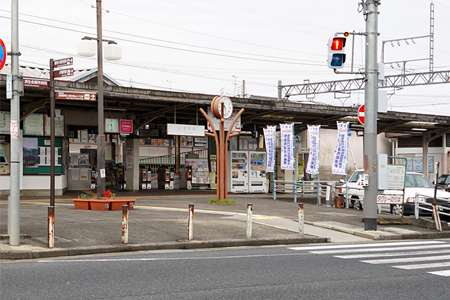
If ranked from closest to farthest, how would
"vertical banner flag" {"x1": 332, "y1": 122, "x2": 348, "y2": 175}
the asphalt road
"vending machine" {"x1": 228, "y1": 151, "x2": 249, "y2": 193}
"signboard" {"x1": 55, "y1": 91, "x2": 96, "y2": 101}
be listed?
the asphalt road, "signboard" {"x1": 55, "y1": 91, "x2": 96, "y2": 101}, "vertical banner flag" {"x1": 332, "y1": 122, "x2": 348, "y2": 175}, "vending machine" {"x1": 228, "y1": 151, "x2": 249, "y2": 193}

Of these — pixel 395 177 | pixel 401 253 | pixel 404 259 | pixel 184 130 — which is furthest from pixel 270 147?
pixel 404 259

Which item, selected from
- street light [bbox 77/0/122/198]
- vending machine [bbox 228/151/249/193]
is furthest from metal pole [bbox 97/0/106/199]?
vending machine [bbox 228/151/249/193]

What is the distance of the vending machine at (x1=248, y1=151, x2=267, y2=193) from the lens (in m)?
31.9

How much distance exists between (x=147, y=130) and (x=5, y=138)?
8.75 m

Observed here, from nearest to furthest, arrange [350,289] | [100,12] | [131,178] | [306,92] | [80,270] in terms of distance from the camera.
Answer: [350,289], [80,270], [100,12], [131,178], [306,92]

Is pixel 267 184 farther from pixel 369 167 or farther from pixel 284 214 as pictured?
pixel 369 167

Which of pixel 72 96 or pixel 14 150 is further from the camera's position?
pixel 72 96

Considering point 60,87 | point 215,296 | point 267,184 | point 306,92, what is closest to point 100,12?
point 60,87

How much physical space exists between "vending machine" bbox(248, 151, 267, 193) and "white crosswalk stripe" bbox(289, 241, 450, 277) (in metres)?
17.2

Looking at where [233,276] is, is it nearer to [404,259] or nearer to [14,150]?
[404,259]

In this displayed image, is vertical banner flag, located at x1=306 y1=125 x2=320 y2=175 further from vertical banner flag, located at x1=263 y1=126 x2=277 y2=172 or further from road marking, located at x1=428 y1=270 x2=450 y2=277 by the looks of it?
road marking, located at x1=428 y1=270 x2=450 y2=277

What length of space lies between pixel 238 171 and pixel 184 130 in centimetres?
526

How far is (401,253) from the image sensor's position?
1247 centimetres

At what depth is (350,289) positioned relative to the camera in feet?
27.0
